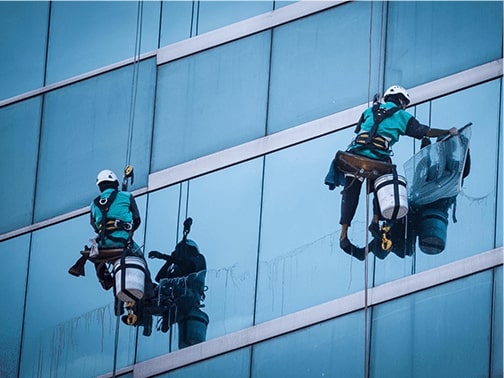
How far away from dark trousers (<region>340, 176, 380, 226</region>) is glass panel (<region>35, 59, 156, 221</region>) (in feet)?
6.85

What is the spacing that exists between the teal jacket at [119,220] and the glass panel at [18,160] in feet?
4.39

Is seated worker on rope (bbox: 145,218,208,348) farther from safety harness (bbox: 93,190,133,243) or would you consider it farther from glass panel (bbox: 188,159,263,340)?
safety harness (bbox: 93,190,133,243)

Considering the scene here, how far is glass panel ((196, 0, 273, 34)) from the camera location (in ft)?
75.3

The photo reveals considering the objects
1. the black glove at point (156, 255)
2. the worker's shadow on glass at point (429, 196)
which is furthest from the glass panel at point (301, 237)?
the black glove at point (156, 255)

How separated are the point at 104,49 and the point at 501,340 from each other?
17.0ft

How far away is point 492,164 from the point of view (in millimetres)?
21531

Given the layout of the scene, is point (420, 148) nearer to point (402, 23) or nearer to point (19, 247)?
point (402, 23)

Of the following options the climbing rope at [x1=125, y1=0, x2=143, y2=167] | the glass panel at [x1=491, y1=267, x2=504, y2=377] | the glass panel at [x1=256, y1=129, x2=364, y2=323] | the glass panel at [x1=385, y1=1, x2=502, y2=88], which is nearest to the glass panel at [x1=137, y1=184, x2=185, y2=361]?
the climbing rope at [x1=125, y1=0, x2=143, y2=167]

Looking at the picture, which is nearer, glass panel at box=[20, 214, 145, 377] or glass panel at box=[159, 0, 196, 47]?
glass panel at box=[20, 214, 145, 377]

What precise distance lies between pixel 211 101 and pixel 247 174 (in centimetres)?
97

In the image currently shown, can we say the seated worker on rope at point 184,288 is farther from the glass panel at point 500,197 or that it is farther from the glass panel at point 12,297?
the glass panel at point 500,197

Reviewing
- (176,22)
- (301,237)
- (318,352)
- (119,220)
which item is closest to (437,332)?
(318,352)

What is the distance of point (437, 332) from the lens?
2095 centimetres

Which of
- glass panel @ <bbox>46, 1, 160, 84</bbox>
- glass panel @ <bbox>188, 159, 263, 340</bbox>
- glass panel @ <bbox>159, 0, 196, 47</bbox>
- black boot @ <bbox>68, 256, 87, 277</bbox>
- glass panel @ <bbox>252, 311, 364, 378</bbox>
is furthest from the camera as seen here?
glass panel @ <bbox>46, 1, 160, 84</bbox>
